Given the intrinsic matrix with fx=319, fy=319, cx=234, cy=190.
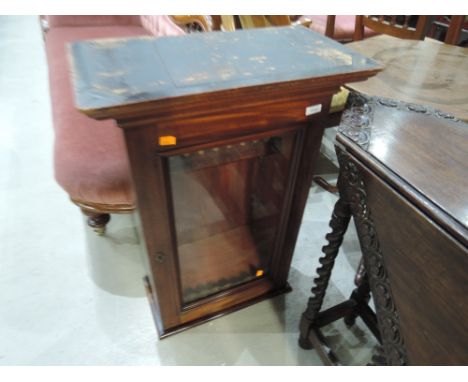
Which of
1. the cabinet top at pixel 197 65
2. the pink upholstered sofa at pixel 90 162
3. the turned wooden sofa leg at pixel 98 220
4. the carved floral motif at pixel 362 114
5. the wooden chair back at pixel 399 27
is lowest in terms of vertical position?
the turned wooden sofa leg at pixel 98 220

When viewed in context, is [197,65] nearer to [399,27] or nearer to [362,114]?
[362,114]

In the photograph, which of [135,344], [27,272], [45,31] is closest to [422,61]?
[135,344]

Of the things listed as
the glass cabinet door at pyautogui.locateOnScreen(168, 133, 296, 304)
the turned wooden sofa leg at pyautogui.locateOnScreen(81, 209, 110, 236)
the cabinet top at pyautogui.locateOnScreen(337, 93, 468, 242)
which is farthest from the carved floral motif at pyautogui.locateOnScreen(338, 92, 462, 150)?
the turned wooden sofa leg at pyautogui.locateOnScreen(81, 209, 110, 236)

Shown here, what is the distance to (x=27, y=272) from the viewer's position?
126 centimetres

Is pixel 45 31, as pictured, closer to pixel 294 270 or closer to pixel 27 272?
pixel 27 272

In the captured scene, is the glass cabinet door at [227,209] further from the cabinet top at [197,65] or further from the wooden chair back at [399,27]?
the wooden chair back at [399,27]

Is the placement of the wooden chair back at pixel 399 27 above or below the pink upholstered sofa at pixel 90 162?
above

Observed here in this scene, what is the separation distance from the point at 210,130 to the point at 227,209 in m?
0.43

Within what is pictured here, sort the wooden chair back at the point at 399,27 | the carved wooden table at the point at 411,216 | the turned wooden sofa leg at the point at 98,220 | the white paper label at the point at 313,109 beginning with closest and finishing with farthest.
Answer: the carved wooden table at the point at 411,216 < the white paper label at the point at 313,109 < the turned wooden sofa leg at the point at 98,220 < the wooden chair back at the point at 399,27

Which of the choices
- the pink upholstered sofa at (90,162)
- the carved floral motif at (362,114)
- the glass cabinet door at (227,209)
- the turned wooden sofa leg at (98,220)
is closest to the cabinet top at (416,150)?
the carved floral motif at (362,114)

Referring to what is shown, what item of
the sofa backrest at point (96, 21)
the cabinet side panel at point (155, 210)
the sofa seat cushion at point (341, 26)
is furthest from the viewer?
the sofa seat cushion at point (341, 26)

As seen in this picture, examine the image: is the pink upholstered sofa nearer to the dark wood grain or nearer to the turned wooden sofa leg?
the turned wooden sofa leg

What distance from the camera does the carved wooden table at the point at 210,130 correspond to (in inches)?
22.7

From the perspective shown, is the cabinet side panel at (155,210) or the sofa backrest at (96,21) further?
the sofa backrest at (96,21)
